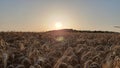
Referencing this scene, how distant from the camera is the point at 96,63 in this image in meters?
4.84

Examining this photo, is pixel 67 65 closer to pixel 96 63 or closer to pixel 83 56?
pixel 96 63

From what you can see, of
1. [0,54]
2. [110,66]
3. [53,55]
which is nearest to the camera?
[110,66]

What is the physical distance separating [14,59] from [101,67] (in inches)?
50.6

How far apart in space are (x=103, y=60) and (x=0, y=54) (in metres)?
1.53

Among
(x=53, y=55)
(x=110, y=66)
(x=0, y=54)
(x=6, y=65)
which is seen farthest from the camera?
(x=53, y=55)

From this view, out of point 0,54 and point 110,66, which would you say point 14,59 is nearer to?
point 0,54

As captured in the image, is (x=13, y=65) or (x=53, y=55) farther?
(x=53, y=55)

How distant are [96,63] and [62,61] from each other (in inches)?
18.2

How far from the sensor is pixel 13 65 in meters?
4.86

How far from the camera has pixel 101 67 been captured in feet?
15.9

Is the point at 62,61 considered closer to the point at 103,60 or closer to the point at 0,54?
the point at 103,60

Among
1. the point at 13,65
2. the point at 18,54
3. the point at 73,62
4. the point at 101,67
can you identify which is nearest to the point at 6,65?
the point at 13,65

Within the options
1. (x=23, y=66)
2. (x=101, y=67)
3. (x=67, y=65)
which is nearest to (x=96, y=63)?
(x=101, y=67)

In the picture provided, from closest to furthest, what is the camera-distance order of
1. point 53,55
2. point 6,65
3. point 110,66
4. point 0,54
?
1. point 110,66
2. point 6,65
3. point 0,54
4. point 53,55
